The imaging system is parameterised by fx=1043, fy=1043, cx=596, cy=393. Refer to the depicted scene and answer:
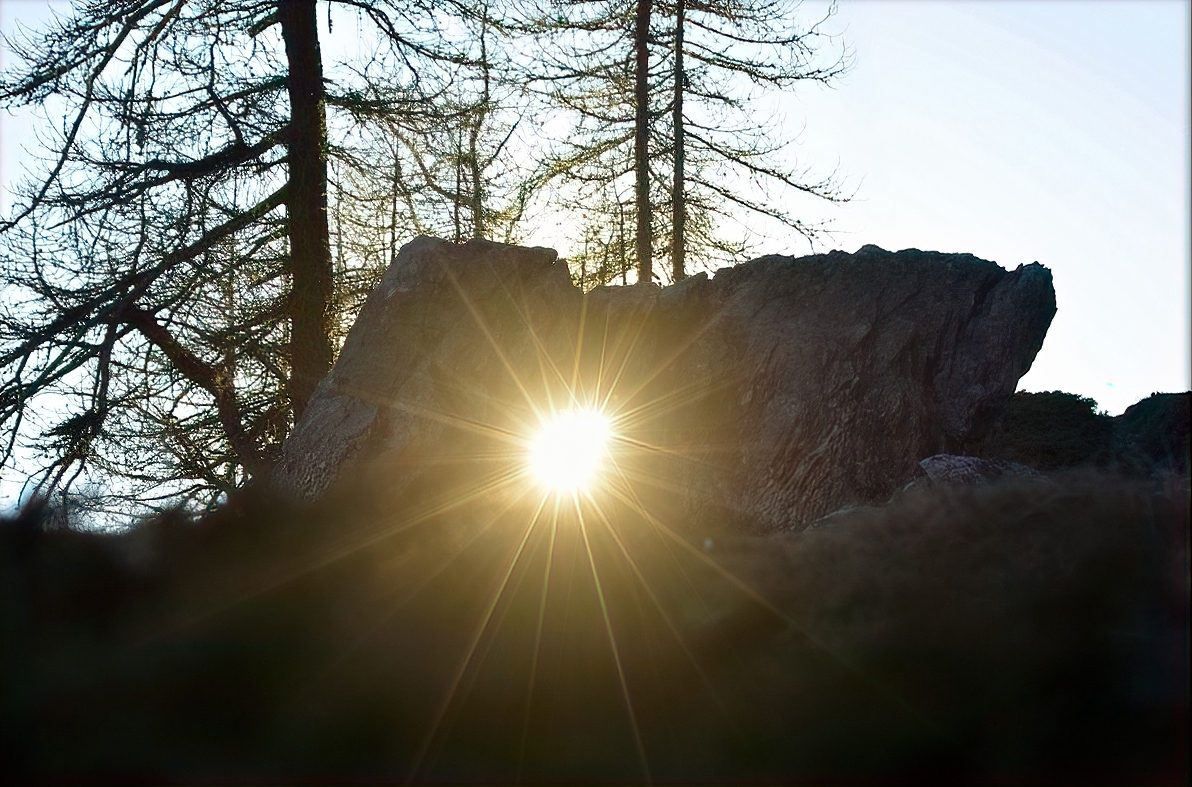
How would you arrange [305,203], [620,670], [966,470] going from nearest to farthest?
[620,670] < [966,470] < [305,203]

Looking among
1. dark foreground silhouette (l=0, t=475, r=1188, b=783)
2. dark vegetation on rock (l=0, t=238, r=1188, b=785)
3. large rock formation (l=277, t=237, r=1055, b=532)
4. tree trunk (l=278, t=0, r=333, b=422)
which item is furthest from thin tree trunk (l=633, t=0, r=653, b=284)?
dark foreground silhouette (l=0, t=475, r=1188, b=783)

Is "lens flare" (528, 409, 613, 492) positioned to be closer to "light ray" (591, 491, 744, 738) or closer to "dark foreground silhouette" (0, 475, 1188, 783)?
"light ray" (591, 491, 744, 738)

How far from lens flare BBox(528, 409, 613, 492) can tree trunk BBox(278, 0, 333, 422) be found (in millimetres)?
3822

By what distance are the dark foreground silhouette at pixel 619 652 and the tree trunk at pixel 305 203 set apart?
6.43 metres

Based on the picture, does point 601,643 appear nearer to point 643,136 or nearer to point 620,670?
point 620,670

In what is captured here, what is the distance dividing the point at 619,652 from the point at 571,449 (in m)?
4.35

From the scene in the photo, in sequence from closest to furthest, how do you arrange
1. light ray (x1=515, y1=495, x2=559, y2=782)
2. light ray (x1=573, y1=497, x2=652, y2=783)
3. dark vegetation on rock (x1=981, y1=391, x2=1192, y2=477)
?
light ray (x1=573, y1=497, x2=652, y2=783)
light ray (x1=515, y1=495, x2=559, y2=782)
dark vegetation on rock (x1=981, y1=391, x2=1192, y2=477)

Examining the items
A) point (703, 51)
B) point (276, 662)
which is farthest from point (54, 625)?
point (703, 51)

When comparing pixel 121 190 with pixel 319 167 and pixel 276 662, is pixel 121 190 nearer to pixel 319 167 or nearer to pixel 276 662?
pixel 319 167

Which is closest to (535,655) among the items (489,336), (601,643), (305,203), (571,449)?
(601,643)

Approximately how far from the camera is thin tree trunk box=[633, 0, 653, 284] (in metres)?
15.8

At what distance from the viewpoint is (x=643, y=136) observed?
52.1ft

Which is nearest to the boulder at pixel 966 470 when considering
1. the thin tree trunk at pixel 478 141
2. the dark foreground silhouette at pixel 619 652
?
the dark foreground silhouette at pixel 619 652

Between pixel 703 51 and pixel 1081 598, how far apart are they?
12916 millimetres
